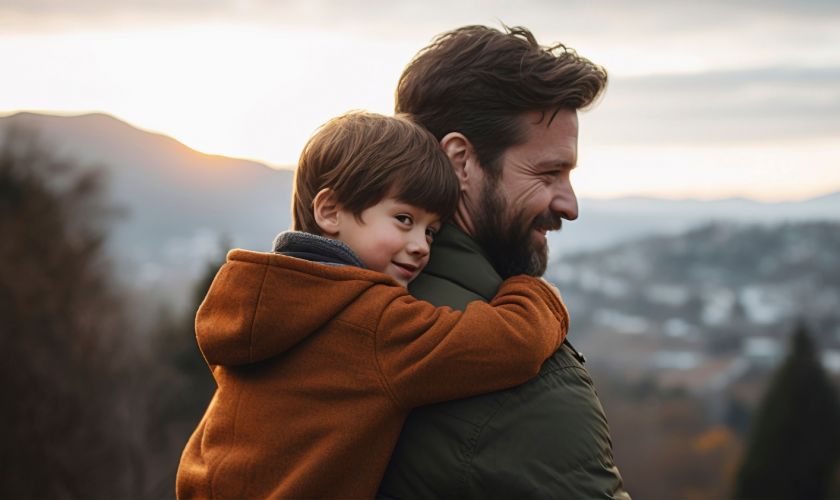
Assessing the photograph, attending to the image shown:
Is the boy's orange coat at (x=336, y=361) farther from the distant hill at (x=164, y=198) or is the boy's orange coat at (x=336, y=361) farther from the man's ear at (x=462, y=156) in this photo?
the distant hill at (x=164, y=198)

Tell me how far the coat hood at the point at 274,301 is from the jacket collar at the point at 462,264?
0.30m

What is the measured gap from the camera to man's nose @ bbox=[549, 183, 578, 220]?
282cm

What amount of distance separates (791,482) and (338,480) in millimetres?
34348

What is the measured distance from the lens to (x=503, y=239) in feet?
8.94

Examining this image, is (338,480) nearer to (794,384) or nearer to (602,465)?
(602,465)

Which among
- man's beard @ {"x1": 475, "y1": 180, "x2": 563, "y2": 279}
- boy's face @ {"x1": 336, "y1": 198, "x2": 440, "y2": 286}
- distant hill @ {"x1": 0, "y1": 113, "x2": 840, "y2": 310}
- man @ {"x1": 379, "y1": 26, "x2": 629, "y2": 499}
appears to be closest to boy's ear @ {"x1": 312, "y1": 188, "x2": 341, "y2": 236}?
boy's face @ {"x1": 336, "y1": 198, "x2": 440, "y2": 286}

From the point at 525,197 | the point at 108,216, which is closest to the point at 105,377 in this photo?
the point at 108,216

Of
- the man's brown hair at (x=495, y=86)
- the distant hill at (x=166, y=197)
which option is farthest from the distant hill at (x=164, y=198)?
the man's brown hair at (x=495, y=86)

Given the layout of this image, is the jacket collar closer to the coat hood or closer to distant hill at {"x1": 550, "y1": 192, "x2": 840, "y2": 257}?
the coat hood

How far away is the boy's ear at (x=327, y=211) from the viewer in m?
2.42

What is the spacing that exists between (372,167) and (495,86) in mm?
587

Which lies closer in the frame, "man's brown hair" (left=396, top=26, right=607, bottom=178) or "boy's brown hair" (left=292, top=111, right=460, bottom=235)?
"boy's brown hair" (left=292, top=111, right=460, bottom=235)

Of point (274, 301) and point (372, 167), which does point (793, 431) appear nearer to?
point (372, 167)

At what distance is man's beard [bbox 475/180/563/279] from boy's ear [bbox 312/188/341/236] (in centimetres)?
44
